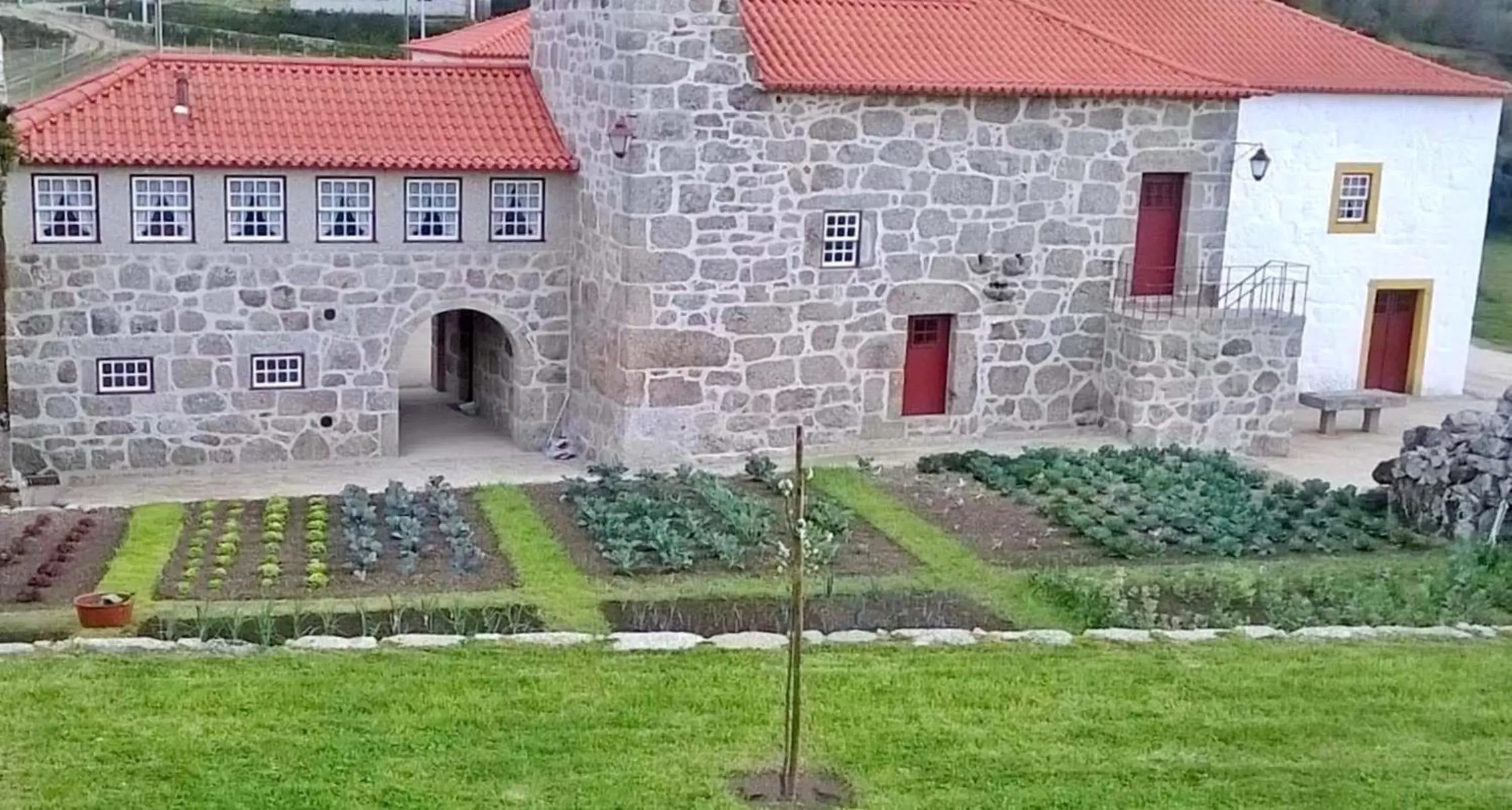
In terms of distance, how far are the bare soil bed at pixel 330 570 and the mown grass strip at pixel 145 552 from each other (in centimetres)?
10

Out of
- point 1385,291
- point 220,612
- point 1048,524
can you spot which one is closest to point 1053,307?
point 1048,524

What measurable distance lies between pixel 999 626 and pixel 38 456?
1130 cm

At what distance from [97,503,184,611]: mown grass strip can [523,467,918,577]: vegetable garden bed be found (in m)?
3.52

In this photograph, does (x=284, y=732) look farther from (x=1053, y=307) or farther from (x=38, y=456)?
(x=1053, y=307)

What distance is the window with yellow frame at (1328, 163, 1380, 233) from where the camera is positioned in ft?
80.2

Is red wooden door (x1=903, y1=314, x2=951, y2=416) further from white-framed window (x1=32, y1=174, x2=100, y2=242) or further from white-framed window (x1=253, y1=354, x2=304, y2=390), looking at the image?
white-framed window (x1=32, y1=174, x2=100, y2=242)

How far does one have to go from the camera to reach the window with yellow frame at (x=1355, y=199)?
963 inches

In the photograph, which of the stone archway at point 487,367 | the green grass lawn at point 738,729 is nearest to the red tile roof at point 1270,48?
the stone archway at point 487,367

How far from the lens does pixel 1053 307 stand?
21500mm

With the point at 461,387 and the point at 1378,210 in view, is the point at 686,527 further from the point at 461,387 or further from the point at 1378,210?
the point at 1378,210

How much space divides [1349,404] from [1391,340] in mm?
3474

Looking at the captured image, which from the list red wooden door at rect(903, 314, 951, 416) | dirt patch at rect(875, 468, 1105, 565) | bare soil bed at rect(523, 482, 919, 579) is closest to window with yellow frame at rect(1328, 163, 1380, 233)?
red wooden door at rect(903, 314, 951, 416)

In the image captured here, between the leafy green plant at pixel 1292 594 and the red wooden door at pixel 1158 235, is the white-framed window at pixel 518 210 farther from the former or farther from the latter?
the leafy green plant at pixel 1292 594

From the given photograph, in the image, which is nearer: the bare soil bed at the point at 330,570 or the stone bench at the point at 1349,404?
the bare soil bed at the point at 330,570
